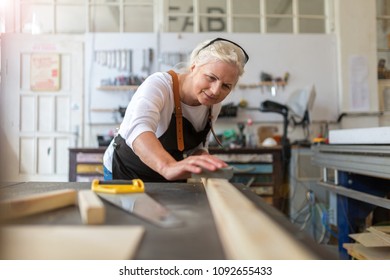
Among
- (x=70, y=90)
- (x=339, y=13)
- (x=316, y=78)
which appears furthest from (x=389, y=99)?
(x=70, y=90)

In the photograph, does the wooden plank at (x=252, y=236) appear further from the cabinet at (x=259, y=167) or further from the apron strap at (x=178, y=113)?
the cabinet at (x=259, y=167)

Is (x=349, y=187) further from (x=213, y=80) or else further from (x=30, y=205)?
(x=30, y=205)

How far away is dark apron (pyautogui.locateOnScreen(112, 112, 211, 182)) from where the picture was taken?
0.71 meters

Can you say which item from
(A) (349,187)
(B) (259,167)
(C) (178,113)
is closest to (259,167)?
(B) (259,167)

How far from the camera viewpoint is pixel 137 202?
1.27 feet

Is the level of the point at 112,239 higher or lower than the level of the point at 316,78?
lower

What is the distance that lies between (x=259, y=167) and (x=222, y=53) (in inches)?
44.6

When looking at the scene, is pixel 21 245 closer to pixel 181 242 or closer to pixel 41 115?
pixel 181 242

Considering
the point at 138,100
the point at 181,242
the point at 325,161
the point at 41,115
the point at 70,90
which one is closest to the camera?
the point at 181,242

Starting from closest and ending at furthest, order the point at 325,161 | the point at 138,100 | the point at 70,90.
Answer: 1. the point at 138,100
2. the point at 325,161
3. the point at 70,90

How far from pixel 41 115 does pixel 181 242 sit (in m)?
1.68

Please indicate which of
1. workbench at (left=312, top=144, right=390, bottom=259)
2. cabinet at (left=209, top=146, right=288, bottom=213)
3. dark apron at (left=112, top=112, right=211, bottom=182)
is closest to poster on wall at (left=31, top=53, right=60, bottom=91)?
cabinet at (left=209, top=146, right=288, bottom=213)

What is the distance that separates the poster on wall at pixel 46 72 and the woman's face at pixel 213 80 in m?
1.29
